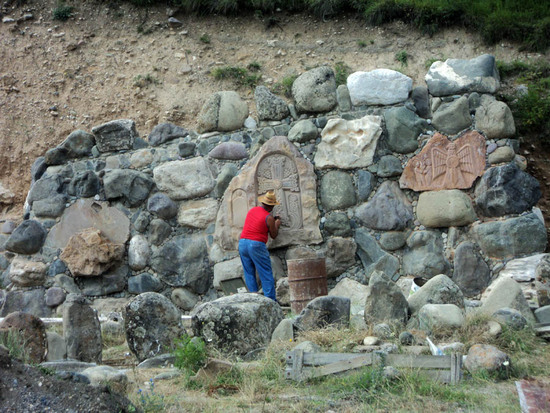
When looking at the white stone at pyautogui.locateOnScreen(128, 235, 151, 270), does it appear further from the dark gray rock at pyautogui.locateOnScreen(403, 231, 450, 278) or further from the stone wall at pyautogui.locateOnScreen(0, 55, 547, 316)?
the dark gray rock at pyautogui.locateOnScreen(403, 231, 450, 278)

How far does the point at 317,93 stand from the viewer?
7582mm

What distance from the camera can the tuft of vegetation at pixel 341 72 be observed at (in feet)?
27.2

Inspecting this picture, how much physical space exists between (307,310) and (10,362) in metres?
2.55

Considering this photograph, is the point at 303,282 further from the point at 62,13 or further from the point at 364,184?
the point at 62,13

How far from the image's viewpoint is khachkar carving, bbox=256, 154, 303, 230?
290 inches

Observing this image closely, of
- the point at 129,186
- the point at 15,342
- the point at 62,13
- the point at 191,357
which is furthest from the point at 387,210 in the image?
the point at 62,13

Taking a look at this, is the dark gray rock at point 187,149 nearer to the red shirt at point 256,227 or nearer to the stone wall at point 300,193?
the stone wall at point 300,193

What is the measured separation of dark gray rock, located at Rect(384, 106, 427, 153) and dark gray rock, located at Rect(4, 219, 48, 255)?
4.01 metres

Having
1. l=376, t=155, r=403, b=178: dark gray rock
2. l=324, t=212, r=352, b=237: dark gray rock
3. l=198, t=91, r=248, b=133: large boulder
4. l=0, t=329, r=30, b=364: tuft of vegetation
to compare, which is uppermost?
l=198, t=91, r=248, b=133: large boulder

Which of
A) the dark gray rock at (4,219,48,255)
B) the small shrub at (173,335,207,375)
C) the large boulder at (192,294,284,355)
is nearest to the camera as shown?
the small shrub at (173,335,207,375)

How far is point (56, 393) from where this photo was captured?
3076mm

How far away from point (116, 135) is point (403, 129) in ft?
10.6

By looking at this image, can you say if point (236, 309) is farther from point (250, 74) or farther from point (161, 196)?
point (250, 74)

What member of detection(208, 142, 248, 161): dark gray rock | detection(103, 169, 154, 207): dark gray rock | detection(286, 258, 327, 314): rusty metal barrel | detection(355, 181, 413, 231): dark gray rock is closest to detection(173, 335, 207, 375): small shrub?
detection(286, 258, 327, 314): rusty metal barrel
